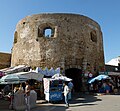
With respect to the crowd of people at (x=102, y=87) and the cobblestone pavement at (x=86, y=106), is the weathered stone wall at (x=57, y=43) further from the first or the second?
the cobblestone pavement at (x=86, y=106)

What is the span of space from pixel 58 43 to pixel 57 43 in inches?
3.9

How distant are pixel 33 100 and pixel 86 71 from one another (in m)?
9.47

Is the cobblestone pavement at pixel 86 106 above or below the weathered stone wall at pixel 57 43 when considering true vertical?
below

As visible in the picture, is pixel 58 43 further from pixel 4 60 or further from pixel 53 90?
pixel 4 60

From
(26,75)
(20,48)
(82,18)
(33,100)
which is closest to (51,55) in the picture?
(20,48)

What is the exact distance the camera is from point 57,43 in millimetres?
19453

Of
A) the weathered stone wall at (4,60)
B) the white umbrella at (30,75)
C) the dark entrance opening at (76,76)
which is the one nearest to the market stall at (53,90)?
the white umbrella at (30,75)

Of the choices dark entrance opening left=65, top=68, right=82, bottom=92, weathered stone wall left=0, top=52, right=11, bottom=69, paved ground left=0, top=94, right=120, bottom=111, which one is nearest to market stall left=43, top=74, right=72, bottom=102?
paved ground left=0, top=94, right=120, bottom=111

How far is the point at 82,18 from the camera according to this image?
20.6m

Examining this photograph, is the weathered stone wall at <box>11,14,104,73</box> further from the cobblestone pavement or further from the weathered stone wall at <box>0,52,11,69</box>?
the cobblestone pavement

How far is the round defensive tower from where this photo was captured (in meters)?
19.4

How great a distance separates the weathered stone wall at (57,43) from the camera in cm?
1939

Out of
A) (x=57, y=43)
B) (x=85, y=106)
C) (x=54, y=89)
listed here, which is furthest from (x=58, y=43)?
(x=85, y=106)

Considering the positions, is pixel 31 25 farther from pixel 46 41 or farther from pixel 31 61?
pixel 31 61
